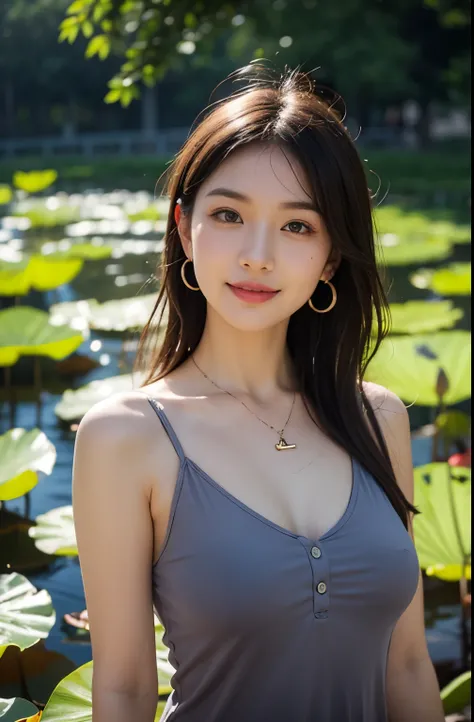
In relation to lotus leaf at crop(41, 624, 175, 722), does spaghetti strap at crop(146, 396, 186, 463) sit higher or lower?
higher

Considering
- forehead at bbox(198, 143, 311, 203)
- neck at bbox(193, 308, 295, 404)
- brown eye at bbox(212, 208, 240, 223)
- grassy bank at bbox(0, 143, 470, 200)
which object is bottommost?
neck at bbox(193, 308, 295, 404)

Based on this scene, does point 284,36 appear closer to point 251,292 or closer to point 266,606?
point 251,292

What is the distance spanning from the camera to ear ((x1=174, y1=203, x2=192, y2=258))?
1530mm

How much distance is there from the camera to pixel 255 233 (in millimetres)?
1398

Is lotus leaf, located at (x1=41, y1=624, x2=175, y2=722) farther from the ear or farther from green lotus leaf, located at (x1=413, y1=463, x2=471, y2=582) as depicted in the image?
green lotus leaf, located at (x1=413, y1=463, x2=471, y2=582)

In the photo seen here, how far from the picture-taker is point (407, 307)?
13.6 ft

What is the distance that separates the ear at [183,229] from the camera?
1530 millimetres

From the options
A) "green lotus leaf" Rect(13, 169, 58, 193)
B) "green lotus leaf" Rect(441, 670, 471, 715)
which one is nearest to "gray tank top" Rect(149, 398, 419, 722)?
"green lotus leaf" Rect(441, 670, 471, 715)

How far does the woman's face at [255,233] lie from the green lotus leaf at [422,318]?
2511mm

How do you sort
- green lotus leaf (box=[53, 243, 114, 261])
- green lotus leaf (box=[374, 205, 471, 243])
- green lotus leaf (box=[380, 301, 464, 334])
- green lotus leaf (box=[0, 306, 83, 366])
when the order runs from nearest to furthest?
green lotus leaf (box=[0, 306, 83, 366]) → green lotus leaf (box=[380, 301, 464, 334]) → green lotus leaf (box=[53, 243, 114, 261]) → green lotus leaf (box=[374, 205, 471, 243])

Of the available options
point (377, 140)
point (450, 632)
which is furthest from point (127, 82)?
point (377, 140)

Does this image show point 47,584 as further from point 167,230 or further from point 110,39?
point 110,39

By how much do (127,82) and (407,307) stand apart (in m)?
1.50

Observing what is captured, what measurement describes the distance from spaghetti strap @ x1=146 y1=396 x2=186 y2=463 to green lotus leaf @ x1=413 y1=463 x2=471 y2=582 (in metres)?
1.09
